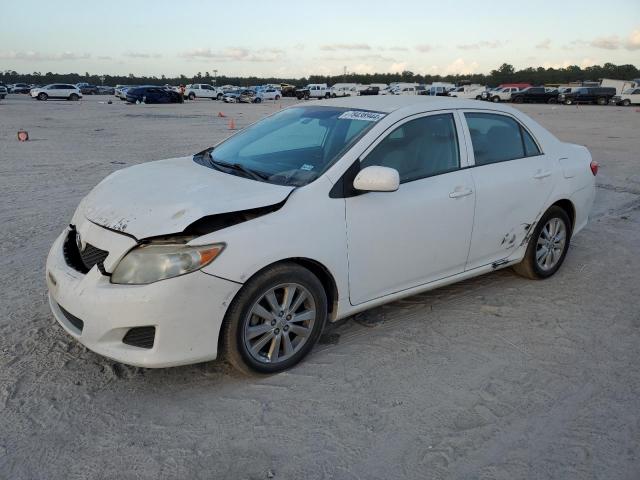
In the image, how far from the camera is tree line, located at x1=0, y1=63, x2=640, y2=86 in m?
106

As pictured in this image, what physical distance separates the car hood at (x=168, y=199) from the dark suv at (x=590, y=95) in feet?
183

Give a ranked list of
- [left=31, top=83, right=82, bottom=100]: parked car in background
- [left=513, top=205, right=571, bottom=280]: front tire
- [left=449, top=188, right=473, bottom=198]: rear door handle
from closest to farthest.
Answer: [left=449, top=188, right=473, bottom=198]: rear door handle < [left=513, top=205, right=571, bottom=280]: front tire < [left=31, top=83, right=82, bottom=100]: parked car in background

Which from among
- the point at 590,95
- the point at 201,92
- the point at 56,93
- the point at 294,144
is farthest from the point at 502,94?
the point at 294,144

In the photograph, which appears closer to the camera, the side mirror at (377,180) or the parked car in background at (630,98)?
the side mirror at (377,180)

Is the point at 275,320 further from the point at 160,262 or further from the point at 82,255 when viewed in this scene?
the point at 82,255

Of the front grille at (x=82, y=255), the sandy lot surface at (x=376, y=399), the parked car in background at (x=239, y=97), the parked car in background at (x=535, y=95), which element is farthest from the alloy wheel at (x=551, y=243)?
the parked car in background at (x=535, y=95)

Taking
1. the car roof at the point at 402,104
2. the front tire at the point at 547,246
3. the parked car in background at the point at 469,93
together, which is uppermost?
the car roof at the point at 402,104

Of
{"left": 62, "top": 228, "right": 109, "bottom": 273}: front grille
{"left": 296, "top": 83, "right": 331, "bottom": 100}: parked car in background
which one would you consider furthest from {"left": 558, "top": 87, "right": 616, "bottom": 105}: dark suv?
{"left": 62, "top": 228, "right": 109, "bottom": 273}: front grille

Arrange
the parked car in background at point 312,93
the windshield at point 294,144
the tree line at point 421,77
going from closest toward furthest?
the windshield at point 294,144, the parked car in background at point 312,93, the tree line at point 421,77

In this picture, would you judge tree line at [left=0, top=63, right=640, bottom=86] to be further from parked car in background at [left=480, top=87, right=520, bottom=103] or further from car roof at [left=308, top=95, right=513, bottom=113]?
car roof at [left=308, top=95, right=513, bottom=113]

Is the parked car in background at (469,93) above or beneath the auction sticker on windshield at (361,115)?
beneath

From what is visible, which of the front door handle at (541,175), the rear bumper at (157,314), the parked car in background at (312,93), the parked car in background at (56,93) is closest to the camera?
the rear bumper at (157,314)

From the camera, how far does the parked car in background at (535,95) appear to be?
54531 mm

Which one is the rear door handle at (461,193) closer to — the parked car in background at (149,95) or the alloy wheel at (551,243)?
the alloy wheel at (551,243)
